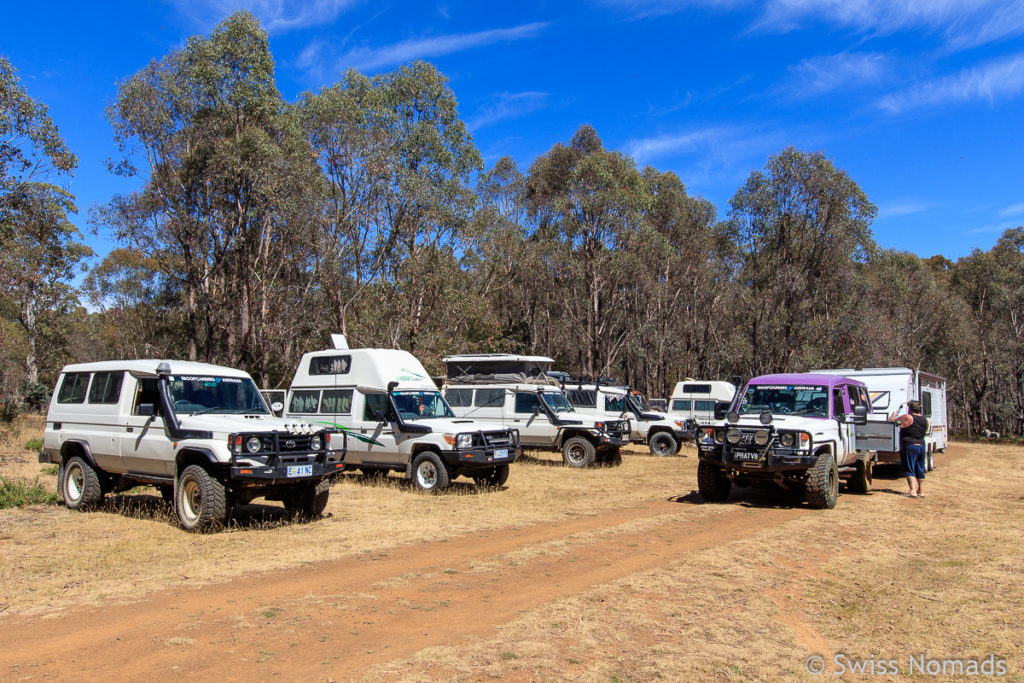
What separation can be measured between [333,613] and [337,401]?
332 inches

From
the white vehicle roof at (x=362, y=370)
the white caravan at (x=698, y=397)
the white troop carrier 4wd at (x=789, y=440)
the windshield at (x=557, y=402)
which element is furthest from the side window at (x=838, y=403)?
the white caravan at (x=698, y=397)

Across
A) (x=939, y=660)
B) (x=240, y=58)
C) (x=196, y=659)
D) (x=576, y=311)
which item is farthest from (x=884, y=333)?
(x=196, y=659)

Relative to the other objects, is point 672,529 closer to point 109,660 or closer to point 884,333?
point 109,660

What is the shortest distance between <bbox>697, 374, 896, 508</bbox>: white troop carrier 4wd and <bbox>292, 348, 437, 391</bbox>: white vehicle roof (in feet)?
18.2

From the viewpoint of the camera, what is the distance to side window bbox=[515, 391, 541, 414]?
18328 mm

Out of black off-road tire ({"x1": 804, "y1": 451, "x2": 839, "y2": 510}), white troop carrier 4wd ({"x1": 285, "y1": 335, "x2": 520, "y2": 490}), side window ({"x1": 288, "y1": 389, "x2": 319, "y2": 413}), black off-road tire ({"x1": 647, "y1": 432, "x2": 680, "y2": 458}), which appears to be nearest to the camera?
black off-road tire ({"x1": 804, "y1": 451, "x2": 839, "y2": 510})

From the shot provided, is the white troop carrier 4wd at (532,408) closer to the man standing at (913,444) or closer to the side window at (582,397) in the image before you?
the side window at (582,397)

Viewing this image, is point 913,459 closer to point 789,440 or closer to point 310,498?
point 789,440

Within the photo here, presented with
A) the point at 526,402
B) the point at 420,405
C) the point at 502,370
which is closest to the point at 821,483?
the point at 420,405

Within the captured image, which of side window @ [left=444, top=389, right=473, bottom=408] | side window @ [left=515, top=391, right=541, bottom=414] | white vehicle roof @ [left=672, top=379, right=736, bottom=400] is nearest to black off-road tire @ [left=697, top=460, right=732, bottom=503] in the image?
side window @ [left=515, top=391, right=541, bottom=414]

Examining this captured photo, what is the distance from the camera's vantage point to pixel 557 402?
18.6 metres

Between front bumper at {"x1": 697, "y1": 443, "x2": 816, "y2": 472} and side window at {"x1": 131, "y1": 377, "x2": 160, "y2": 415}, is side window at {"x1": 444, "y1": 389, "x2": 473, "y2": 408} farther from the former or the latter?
side window at {"x1": 131, "y1": 377, "x2": 160, "y2": 415}

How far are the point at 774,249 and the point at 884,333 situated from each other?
1116 cm

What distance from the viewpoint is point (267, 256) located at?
2877cm
